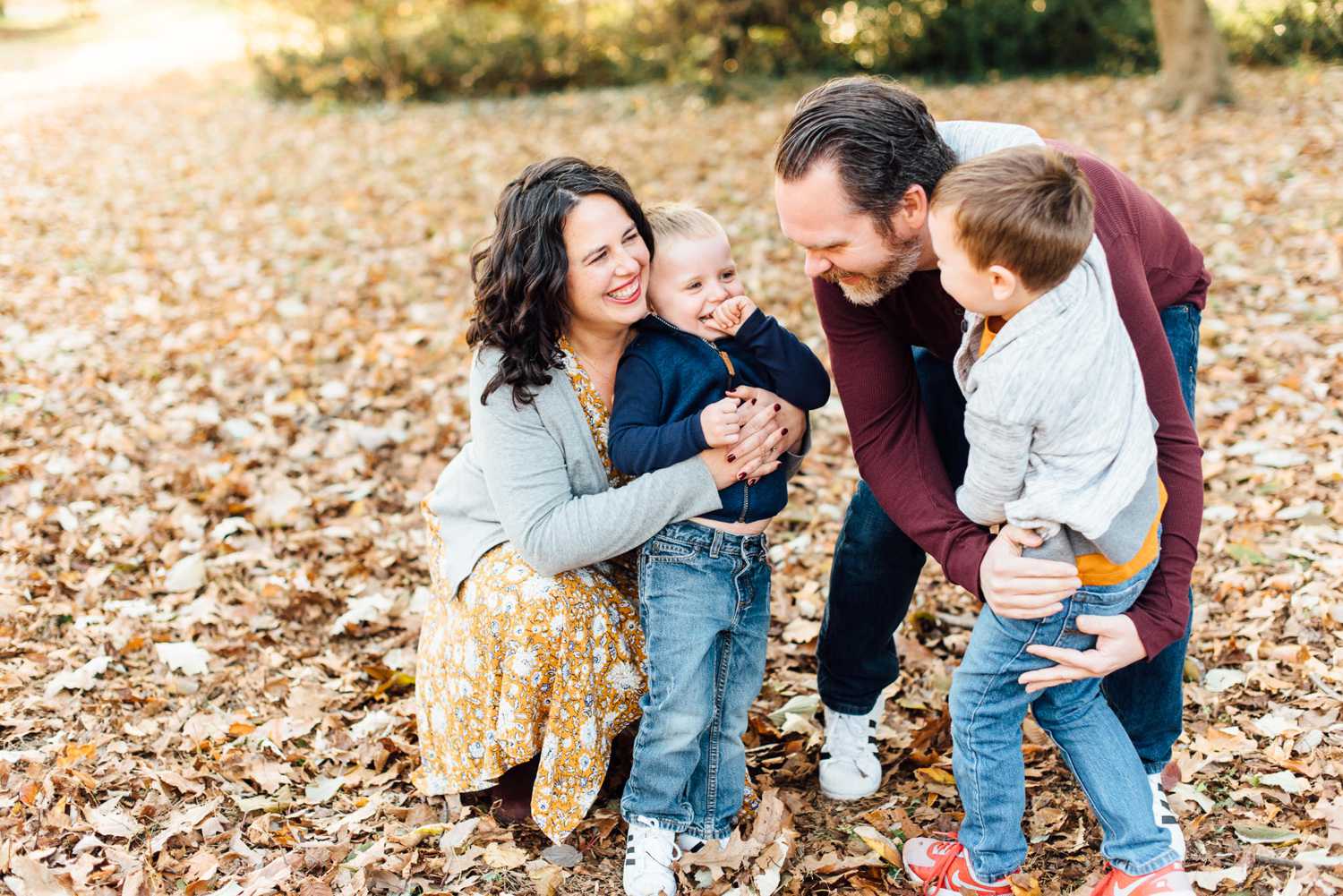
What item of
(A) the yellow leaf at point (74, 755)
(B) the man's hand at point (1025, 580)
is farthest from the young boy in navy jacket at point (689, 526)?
(A) the yellow leaf at point (74, 755)

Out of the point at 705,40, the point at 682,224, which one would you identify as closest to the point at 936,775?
the point at 682,224

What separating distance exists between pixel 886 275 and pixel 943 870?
1.53 metres

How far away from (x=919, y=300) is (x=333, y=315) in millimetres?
5170

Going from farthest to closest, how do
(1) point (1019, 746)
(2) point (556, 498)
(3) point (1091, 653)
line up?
(2) point (556, 498) < (1) point (1019, 746) < (3) point (1091, 653)

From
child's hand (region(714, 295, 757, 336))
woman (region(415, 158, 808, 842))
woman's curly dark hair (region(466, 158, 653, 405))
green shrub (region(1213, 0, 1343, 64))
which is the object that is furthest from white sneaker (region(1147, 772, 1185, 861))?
green shrub (region(1213, 0, 1343, 64))

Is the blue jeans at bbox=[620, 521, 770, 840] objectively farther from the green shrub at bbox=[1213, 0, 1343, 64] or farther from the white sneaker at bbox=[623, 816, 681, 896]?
the green shrub at bbox=[1213, 0, 1343, 64]

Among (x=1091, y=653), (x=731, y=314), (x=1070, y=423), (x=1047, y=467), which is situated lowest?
(x=1091, y=653)

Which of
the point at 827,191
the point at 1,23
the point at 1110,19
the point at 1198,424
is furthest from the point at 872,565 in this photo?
the point at 1,23

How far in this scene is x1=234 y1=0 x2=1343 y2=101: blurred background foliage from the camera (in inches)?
516

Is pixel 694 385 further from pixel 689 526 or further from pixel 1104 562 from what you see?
pixel 1104 562

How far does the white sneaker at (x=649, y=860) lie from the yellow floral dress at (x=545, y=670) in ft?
0.56

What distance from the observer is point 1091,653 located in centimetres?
259

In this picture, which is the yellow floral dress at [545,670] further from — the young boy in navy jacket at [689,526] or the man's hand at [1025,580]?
the man's hand at [1025,580]

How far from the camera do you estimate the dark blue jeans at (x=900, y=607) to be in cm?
295
